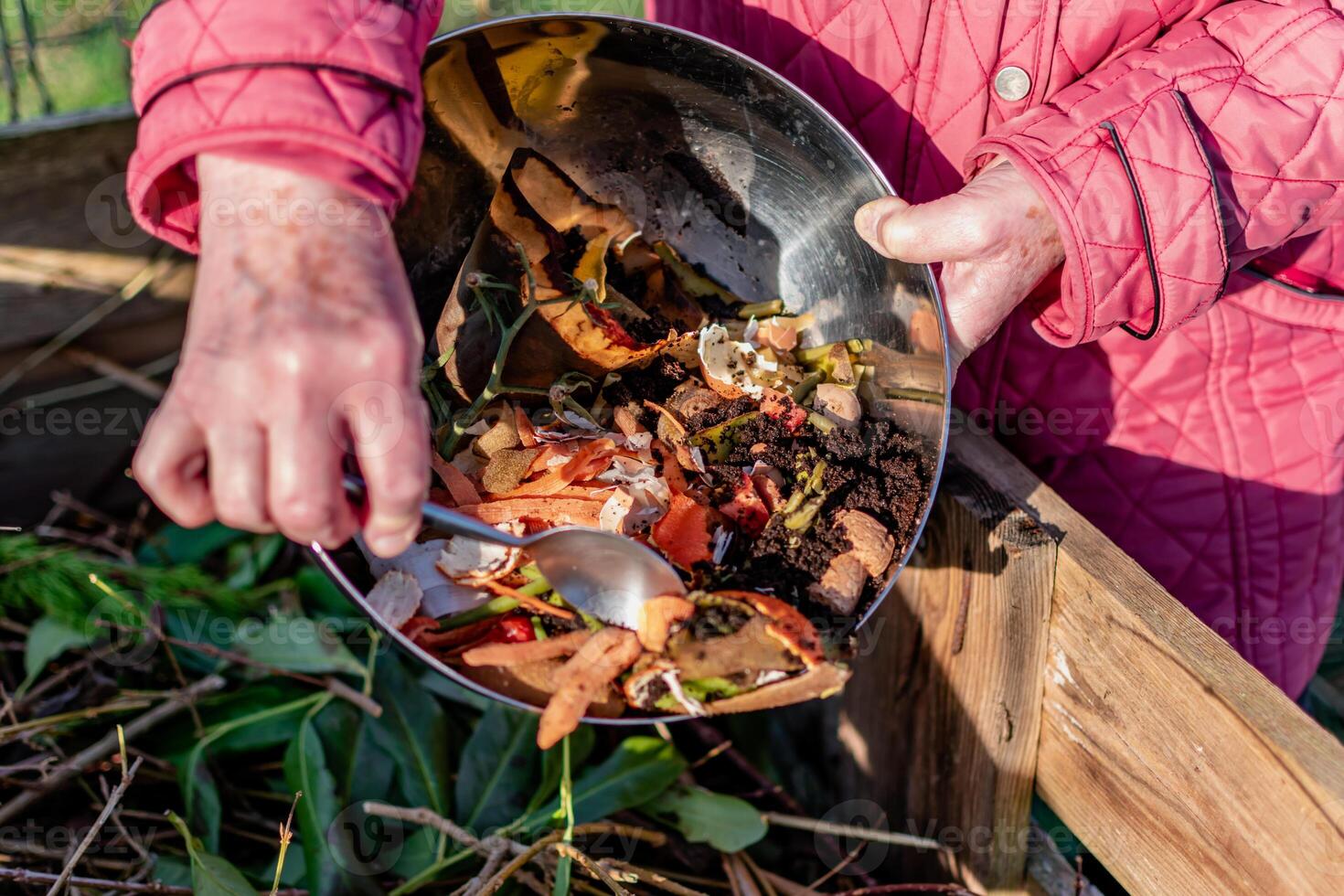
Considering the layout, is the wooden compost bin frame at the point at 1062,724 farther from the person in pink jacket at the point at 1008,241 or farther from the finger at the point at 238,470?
the finger at the point at 238,470

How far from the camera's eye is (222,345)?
2.41 ft

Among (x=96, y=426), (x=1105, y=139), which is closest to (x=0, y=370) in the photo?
(x=96, y=426)

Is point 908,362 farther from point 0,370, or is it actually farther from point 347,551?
point 0,370

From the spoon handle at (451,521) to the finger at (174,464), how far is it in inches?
4.7

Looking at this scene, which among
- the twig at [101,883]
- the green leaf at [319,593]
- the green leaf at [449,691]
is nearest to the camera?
the twig at [101,883]

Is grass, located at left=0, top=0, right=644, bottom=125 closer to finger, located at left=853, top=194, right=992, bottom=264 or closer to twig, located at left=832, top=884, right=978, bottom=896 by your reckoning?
finger, located at left=853, top=194, right=992, bottom=264

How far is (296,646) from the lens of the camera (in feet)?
5.57

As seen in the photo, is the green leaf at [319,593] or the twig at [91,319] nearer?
the green leaf at [319,593]

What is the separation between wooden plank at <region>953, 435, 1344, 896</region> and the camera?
2.92ft

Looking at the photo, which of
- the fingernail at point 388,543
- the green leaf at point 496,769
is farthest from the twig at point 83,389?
the fingernail at point 388,543

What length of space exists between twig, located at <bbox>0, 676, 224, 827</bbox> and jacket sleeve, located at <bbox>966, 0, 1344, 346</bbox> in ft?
5.07

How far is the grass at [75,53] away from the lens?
89.7 inches

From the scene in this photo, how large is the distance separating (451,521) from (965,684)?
0.85m

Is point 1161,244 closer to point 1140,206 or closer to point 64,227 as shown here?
point 1140,206
